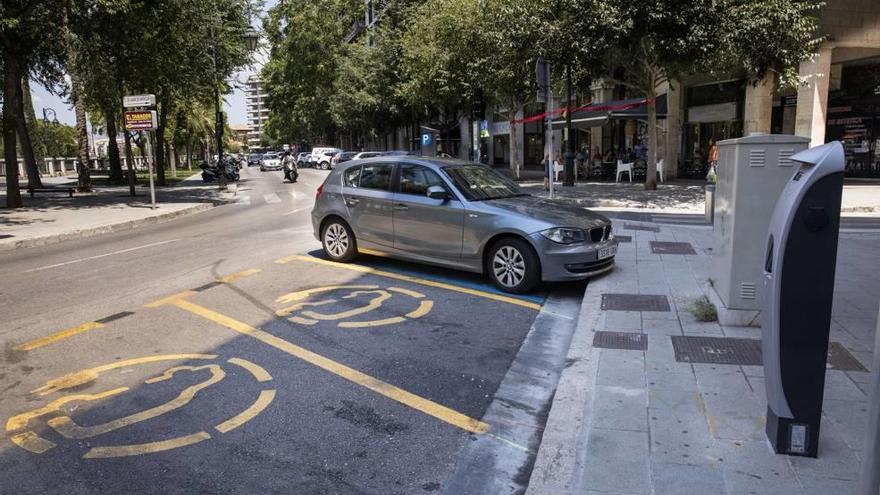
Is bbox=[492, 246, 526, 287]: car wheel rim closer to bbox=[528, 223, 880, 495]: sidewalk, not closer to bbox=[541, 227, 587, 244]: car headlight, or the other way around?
bbox=[541, 227, 587, 244]: car headlight

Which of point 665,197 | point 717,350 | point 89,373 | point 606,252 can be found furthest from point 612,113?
point 89,373

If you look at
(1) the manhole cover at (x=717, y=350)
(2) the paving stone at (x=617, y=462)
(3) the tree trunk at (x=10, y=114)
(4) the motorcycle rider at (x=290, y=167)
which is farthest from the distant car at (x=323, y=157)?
(2) the paving stone at (x=617, y=462)

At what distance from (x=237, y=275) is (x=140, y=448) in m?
5.01

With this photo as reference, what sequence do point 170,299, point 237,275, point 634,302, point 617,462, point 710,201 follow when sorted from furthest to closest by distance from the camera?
point 237,275 → point 710,201 → point 170,299 → point 634,302 → point 617,462

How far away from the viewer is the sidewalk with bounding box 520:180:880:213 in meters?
14.9

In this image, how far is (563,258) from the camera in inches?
277

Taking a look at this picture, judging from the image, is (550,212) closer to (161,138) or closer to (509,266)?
(509,266)

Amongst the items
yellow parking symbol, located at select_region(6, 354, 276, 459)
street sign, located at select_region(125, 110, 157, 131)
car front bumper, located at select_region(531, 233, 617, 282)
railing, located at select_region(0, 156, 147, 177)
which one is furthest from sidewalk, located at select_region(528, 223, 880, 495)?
railing, located at select_region(0, 156, 147, 177)

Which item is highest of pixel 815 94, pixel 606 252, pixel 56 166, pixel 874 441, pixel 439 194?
pixel 815 94

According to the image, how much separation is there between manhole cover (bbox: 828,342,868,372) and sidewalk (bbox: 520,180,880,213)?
10.7 metres

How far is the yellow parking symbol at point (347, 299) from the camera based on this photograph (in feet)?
20.6

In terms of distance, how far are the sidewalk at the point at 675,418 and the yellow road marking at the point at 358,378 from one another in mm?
598

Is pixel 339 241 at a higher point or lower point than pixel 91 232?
higher

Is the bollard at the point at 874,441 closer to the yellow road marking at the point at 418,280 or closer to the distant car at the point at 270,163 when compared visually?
the yellow road marking at the point at 418,280
